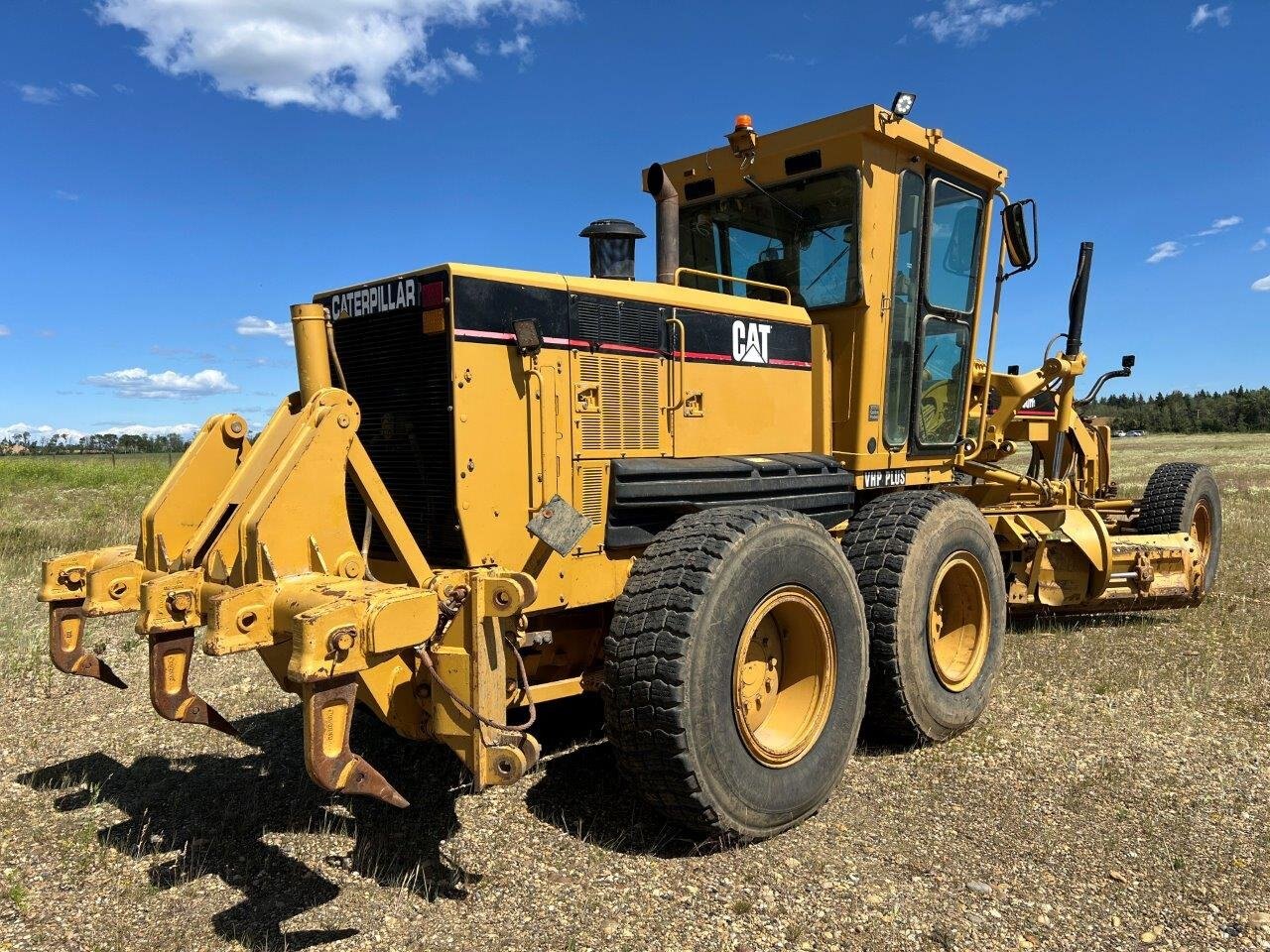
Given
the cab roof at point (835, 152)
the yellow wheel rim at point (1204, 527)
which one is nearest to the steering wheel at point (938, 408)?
the cab roof at point (835, 152)

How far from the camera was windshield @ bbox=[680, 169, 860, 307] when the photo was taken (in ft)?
17.4

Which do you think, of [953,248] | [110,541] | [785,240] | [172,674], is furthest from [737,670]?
[110,541]

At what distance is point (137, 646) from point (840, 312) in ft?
19.1

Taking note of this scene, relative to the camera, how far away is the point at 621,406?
4.23 metres

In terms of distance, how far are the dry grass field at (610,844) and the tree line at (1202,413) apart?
250 ft

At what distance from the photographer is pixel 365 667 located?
9.69ft

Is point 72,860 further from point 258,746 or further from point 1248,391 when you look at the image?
point 1248,391

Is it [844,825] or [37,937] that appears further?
[844,825]

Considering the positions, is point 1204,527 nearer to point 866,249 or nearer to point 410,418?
point 866,249

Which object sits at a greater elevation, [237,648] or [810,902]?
[237,648]

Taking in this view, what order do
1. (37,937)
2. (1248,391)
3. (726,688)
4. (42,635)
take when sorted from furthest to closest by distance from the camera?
(1248,391)
(42,635)
(726,688)
(37,937)

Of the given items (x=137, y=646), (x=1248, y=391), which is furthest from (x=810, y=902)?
(x=1248, y=391)

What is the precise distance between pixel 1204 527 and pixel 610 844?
811 centimetres

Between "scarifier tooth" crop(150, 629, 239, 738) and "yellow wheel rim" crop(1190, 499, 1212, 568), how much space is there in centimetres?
911
